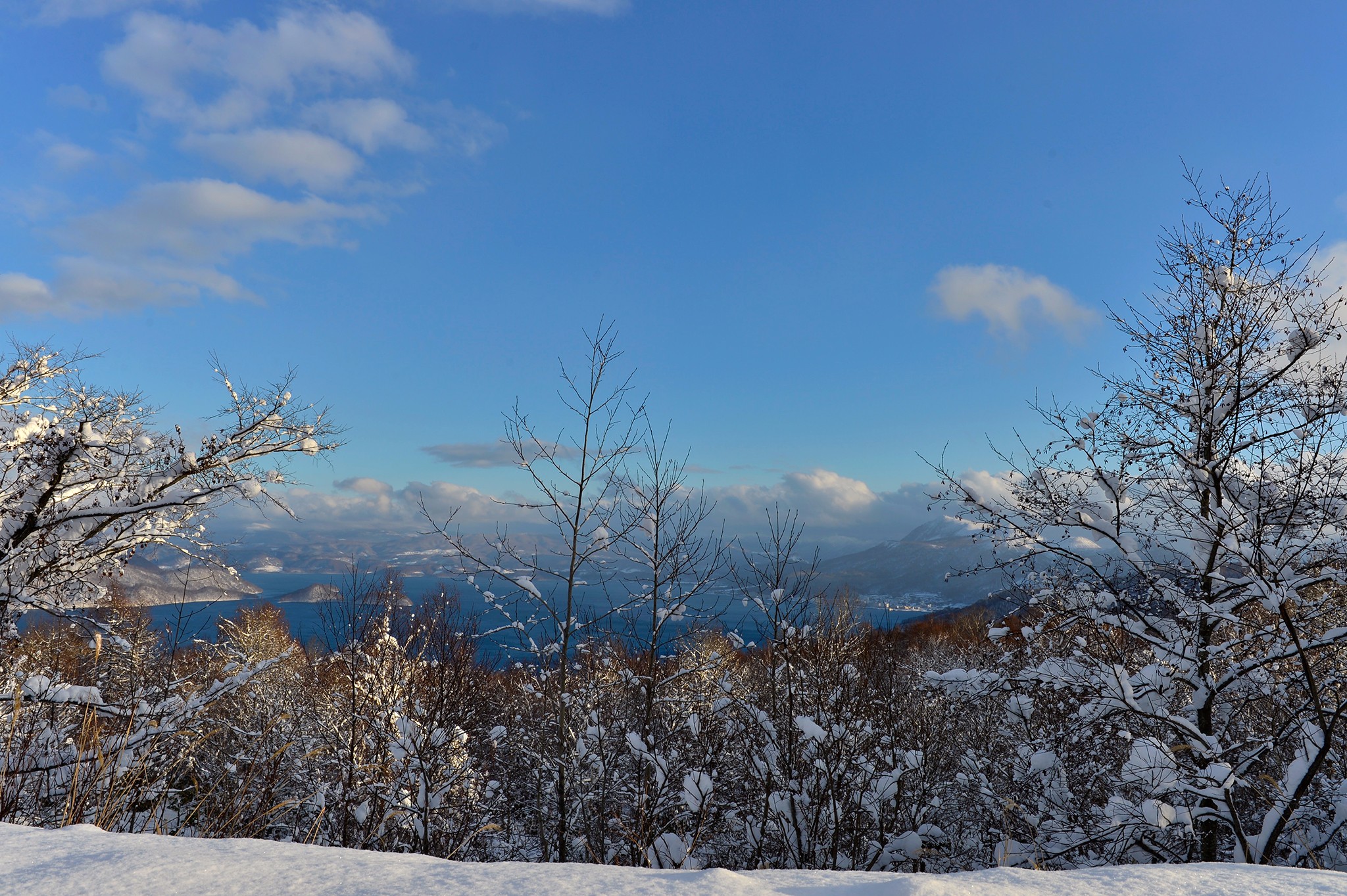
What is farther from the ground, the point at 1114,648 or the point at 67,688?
the point at 1114,648

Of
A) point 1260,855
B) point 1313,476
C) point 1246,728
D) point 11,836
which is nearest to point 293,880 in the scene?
point 11,836

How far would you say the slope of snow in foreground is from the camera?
1.77 metres

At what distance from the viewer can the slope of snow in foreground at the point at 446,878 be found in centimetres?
177

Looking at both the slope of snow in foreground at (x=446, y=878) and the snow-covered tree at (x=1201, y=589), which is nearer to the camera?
the slope of snow in foreground at (x=446, y=878)

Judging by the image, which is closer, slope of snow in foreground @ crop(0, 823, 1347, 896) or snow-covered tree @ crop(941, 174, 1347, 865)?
slope of snow in foreground @ crop(0, 823, 1347, 896)

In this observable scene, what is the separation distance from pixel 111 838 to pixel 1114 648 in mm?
8501

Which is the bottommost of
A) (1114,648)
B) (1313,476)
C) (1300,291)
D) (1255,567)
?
(1114,648)

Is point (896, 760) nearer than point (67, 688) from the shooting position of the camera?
No

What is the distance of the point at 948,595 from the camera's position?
6658 inches

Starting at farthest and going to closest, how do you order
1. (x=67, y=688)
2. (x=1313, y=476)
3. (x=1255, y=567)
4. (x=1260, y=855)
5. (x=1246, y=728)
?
1. (x=1246, y=728)
2. (x=67, y=688)
3. (x=1313, y=476)
4. (x=1255, y=567)
5. (x=1260, y=855)

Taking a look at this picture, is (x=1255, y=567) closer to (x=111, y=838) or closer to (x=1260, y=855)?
(x=1260, y=855)

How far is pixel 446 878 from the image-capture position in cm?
189

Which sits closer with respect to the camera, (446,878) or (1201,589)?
(446,878)

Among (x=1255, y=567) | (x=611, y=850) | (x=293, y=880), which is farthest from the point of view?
(x=611, y=850)
